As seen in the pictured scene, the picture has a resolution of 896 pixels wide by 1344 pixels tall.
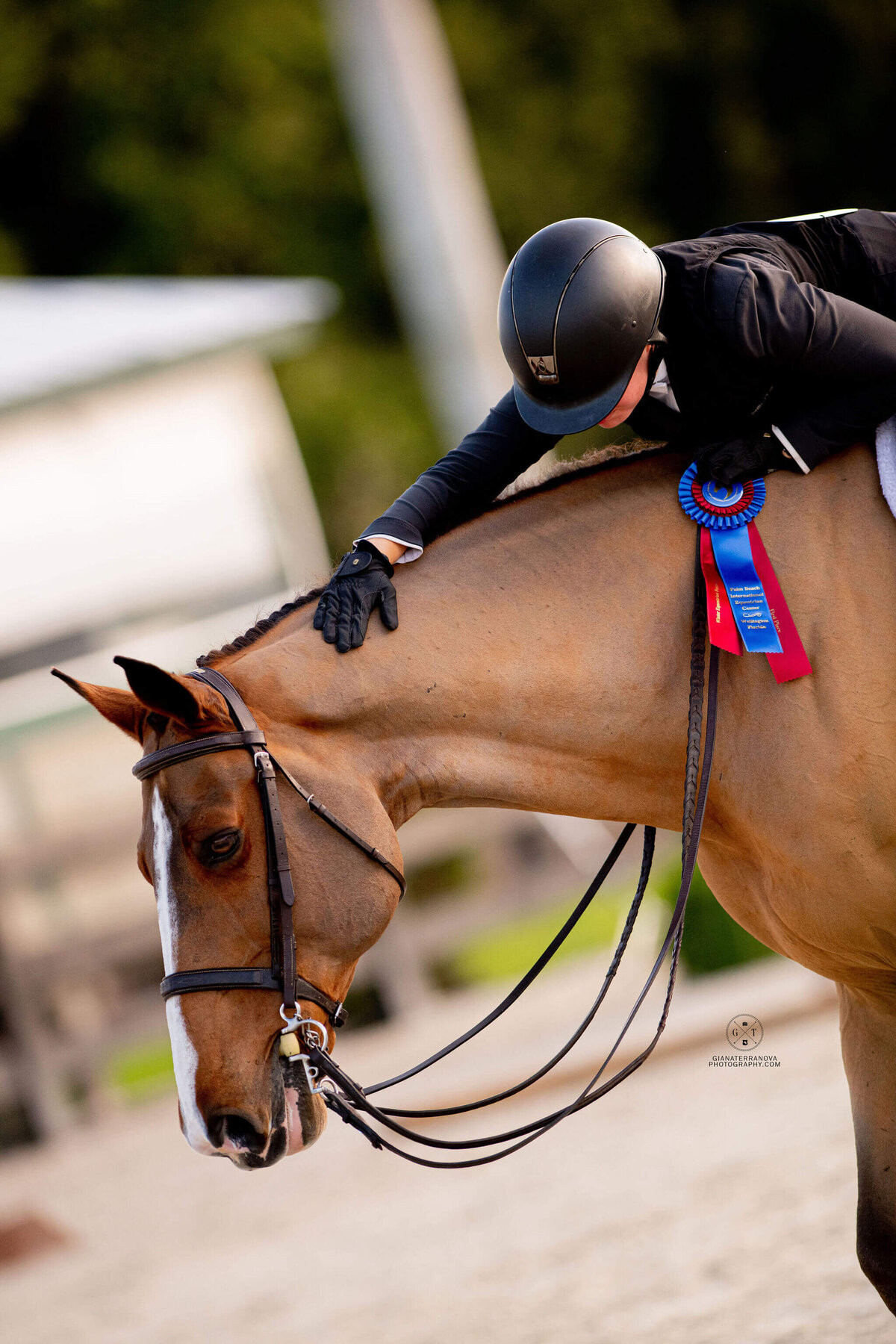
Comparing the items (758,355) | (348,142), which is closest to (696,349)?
(758,355)

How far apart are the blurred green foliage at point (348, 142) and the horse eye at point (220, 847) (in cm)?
1588

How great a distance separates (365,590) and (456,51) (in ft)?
72.2

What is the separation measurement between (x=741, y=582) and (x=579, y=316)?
0.61 meters

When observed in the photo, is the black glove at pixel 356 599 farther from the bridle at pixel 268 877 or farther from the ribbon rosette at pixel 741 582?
the ribbon rosette at pixel 741 582

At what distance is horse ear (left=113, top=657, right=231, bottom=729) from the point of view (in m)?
2.37

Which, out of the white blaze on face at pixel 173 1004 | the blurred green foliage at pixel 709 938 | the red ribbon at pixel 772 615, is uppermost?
the red ribbon at pixel 772 615

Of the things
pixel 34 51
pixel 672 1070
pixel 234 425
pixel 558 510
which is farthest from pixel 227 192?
pixel 558 510

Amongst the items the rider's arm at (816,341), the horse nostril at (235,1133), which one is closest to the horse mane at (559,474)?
the rider's arm at (816,341)

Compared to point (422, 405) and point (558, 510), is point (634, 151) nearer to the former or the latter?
point (422, 405)

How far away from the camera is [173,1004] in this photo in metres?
2.47

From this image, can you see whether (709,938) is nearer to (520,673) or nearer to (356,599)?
(520,673)

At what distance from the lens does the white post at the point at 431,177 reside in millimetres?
11773

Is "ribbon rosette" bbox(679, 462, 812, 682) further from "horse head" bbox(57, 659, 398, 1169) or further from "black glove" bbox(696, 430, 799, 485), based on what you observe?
"horse head" bbox(57, 659, 398, 1169)

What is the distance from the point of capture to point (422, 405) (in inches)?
807
